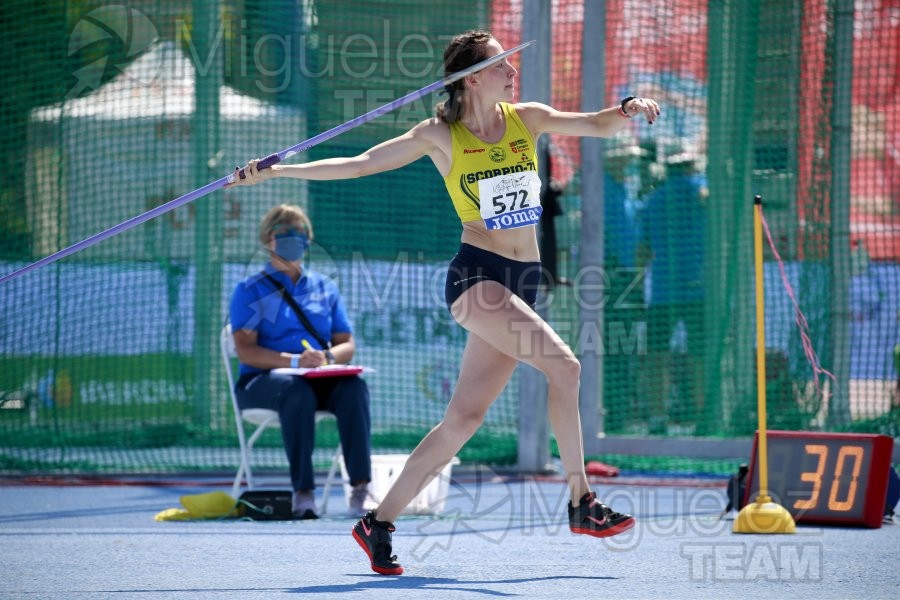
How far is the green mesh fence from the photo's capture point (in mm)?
7633

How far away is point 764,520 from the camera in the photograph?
5.27 metres

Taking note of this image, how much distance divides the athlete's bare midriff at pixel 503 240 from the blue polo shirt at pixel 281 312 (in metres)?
2.25

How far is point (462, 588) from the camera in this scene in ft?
13.4

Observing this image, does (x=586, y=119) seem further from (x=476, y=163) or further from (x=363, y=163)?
(x=363, y=163)

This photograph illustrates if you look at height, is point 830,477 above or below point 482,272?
below

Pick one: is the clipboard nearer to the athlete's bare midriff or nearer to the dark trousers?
the dark trousers

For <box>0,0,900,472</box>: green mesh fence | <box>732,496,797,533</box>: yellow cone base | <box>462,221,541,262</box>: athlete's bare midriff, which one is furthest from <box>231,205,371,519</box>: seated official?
<box>462,221,541,262</box>: athlete's bare midriff

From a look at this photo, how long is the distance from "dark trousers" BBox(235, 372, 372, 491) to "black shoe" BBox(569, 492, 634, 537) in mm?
2023

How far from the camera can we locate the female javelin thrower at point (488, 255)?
4.25 m

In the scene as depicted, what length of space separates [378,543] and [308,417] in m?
1.89

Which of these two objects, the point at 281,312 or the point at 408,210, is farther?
the point at 408,210

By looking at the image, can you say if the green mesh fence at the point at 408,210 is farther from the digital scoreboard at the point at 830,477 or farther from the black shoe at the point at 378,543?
the black shoe at the point at 378,543

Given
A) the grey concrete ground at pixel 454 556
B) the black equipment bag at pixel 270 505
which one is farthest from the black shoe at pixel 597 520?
the black equipment bag at pixel 270 505

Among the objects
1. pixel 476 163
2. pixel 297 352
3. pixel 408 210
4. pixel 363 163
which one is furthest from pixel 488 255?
pixel 408 210
